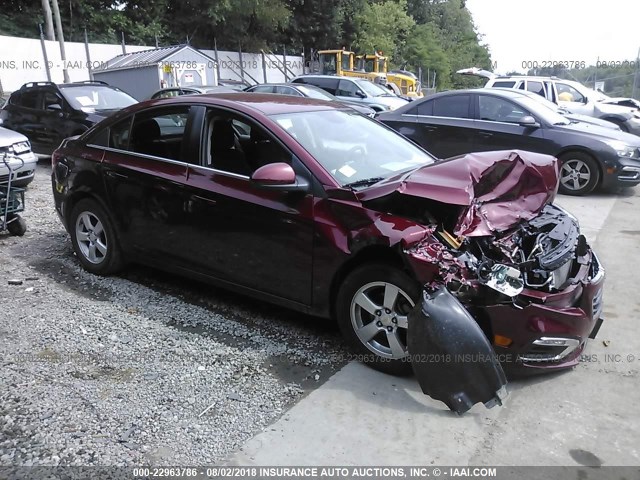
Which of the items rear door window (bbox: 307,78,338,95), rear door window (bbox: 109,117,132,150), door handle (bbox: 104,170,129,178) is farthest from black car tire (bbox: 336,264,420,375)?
rear door window (bbox: 307,78,338,95)

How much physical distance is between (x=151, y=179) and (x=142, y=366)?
159 cm

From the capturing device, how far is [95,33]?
30.1 metres

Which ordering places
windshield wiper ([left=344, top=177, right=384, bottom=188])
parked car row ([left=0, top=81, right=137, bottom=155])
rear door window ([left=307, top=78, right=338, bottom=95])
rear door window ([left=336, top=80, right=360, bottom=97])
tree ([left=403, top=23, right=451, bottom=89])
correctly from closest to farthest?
windshield wiper ([left=344, top=177, right=384, bottom=188]) → parked car row ([left=0, top=81, right=137, bottom=155]) → rear door window ([left=336, top=80, right=360, bottom=97]) → rear door window ([left=307, top=78, right=338, bottom=95]) → tree ([left=403, top=23, right=451, bottom=89])

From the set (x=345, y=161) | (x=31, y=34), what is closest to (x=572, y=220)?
(x=345, y=161)

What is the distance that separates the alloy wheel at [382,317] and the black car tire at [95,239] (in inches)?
98.9

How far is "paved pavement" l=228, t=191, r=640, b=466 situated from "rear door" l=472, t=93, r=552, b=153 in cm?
561

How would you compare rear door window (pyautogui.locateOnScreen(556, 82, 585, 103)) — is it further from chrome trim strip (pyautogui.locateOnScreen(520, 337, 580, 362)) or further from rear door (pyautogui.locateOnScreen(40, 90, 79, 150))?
chrome trim strip (pyautogui.locateOnScreen(520, 337, 580, 362))

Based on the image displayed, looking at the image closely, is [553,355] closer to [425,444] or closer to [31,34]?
[425,444]

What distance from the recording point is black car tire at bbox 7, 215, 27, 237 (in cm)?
628

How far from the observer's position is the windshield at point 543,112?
8.85m

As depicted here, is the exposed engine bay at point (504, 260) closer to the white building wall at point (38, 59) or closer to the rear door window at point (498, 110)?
the rear door window at point (498, 110)

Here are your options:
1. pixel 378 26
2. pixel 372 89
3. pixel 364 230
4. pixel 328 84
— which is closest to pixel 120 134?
pixel 364 230

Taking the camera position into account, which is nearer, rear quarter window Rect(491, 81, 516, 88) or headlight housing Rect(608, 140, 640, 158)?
headlight housing Rect(608, 140, 640, 158)

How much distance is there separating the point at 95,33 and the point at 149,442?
32134 millimetres
